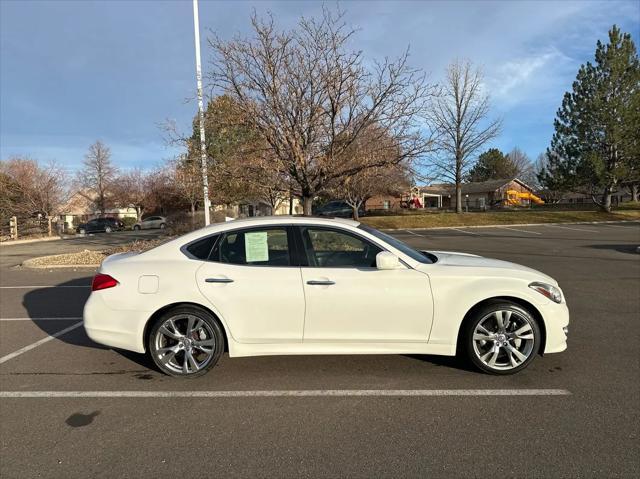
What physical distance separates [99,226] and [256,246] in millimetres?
42024

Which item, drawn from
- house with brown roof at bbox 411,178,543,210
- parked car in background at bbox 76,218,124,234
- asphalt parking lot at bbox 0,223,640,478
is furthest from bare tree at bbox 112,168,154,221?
asphalt parking lot at bbox 0,223,640,478

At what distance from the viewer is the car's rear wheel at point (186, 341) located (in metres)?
4.17

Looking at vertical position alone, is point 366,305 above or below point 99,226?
below

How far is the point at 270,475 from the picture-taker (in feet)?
9.11

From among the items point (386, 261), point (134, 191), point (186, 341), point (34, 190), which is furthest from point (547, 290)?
point (134, 191)

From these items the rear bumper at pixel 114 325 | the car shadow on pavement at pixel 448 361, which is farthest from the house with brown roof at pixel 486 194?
the rear bumper at pixel 114 325

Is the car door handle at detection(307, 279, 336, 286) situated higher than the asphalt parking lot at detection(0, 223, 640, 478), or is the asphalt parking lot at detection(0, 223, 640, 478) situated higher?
the car door handle at detection(307, 279, 336, 286)

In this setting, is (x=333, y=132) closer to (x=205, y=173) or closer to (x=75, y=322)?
(x=205, y=173)

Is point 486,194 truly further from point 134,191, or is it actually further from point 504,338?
point 504,338

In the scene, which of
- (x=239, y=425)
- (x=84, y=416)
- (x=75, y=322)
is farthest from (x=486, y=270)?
(x=75, y=322)

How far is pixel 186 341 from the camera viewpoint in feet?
13.8

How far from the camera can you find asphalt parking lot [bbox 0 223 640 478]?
9.45 ft

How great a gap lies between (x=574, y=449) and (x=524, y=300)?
1.46 meters

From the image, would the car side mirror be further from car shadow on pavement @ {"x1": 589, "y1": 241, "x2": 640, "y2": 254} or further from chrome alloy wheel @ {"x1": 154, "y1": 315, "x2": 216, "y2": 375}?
car shadow on pavement @ {"x1": 589, "y1": 241, "x2": 640, "y2": 254}
